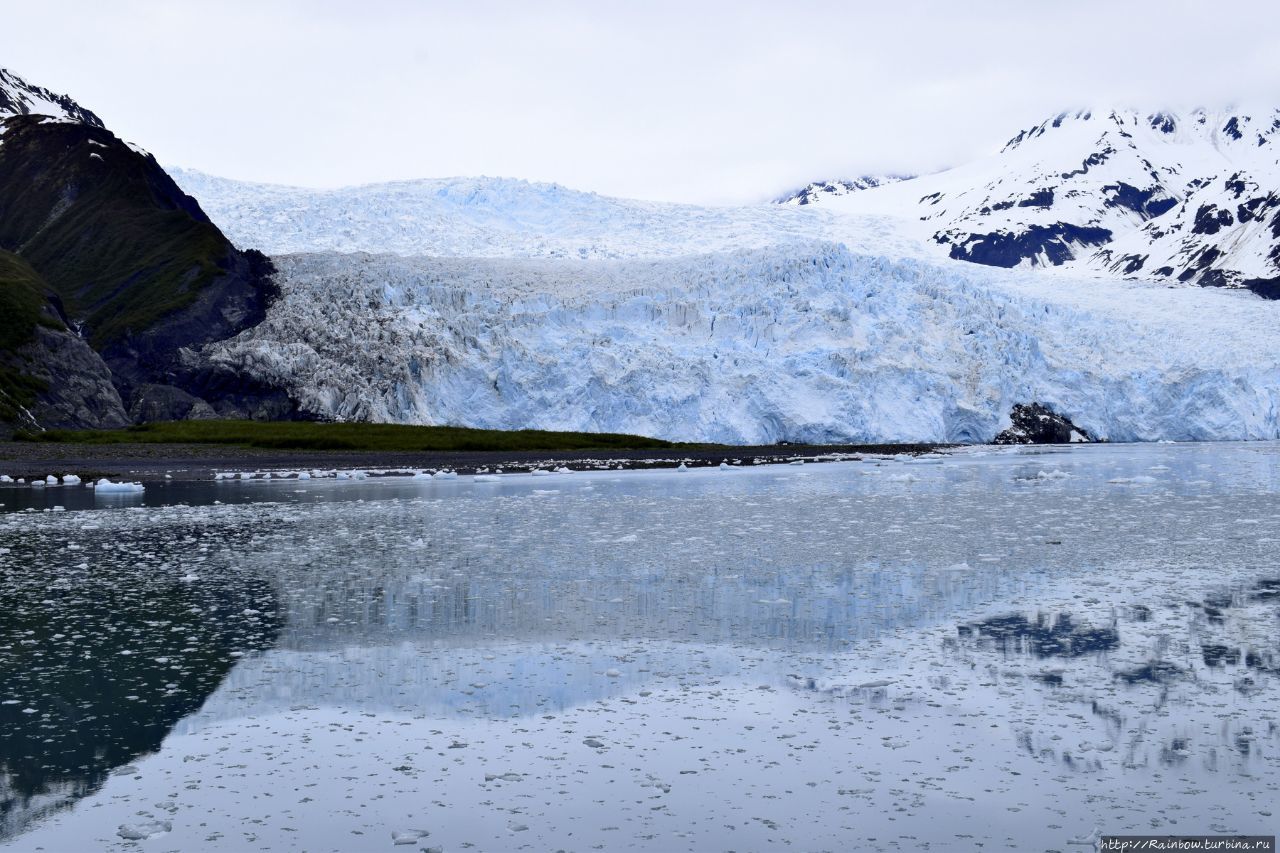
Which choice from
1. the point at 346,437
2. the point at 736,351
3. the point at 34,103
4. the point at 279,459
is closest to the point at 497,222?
the point at 736,351

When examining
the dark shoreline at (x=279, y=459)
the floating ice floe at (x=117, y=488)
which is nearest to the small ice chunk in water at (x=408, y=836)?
the floating ice floe at (x=117, y=488)

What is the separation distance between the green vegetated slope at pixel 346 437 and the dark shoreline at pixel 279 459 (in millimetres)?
800

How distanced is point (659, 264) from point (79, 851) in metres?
46.3

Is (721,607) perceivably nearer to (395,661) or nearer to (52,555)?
(395,661)

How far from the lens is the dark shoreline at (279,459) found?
101 ft

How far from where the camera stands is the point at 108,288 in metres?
52.0

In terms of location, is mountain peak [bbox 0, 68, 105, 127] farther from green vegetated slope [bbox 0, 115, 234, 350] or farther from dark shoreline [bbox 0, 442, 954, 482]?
dark shoreline [bbox 0, 442, 954, 482]

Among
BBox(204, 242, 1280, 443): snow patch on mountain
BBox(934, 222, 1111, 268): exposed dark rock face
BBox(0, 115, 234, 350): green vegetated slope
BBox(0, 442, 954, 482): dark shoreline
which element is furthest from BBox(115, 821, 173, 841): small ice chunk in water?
BBox(934, 222, 1111, 268): exposed dark rock face

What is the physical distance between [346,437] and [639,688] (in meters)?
33.7

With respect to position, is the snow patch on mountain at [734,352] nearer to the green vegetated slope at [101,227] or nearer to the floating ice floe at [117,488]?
the green vegetated slope at [101,227]

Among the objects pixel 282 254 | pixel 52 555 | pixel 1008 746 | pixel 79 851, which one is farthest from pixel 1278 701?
pixel 282 254

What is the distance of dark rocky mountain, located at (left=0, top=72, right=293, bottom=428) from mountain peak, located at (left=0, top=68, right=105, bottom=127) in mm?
6037

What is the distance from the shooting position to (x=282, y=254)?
169 ft

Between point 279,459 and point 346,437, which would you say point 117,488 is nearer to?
point 279,459
